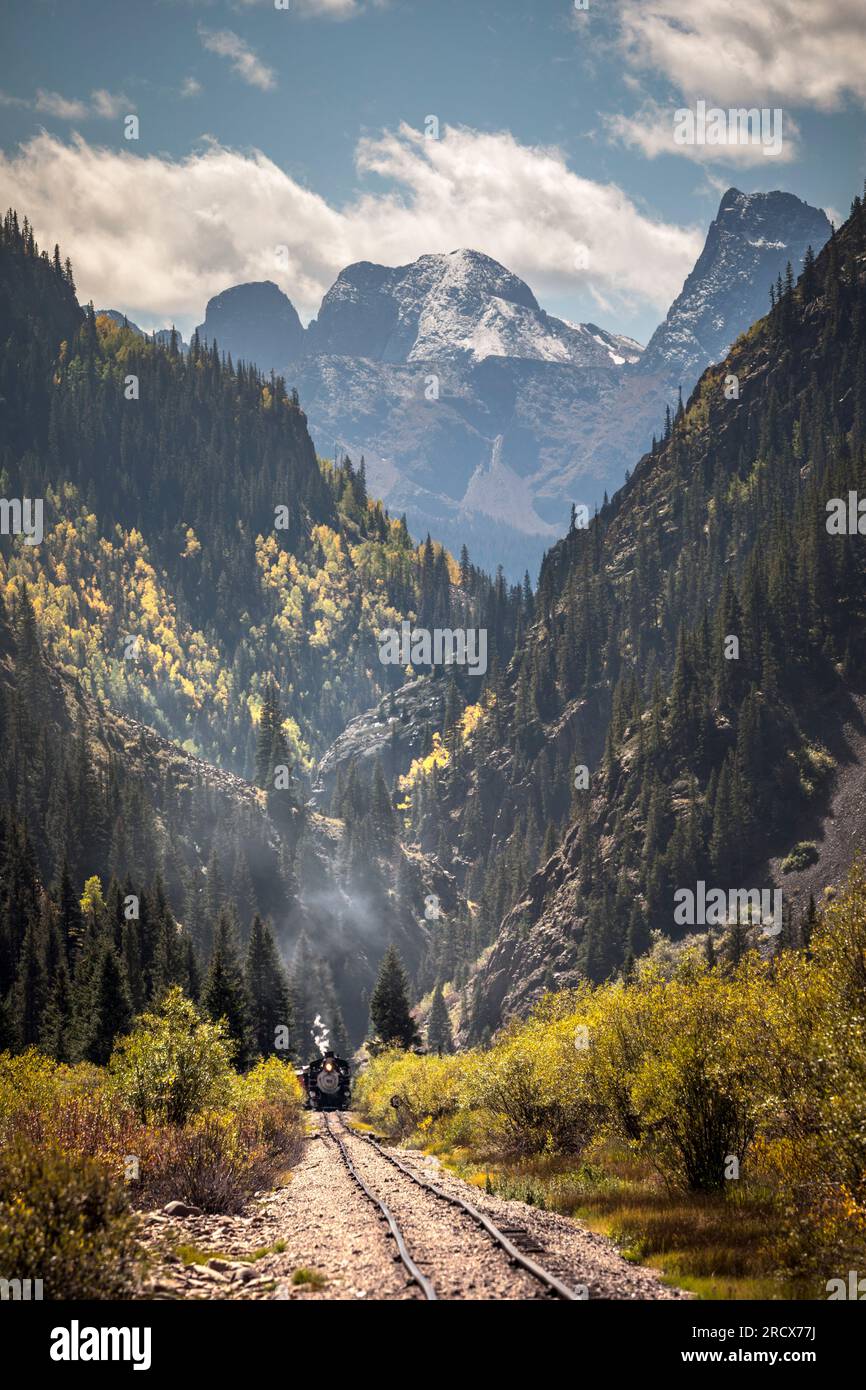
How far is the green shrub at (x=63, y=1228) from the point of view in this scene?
1677 cm

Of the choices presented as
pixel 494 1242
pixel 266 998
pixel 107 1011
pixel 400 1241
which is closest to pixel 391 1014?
pixel 266 998

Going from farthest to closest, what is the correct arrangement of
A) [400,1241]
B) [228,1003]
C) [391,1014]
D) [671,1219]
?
[391,1014] < [228,1003] < [671,1219] < [400,1241]

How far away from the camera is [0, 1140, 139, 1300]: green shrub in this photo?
55.0ft

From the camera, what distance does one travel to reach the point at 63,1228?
57.1 feet

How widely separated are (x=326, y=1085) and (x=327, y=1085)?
0.37ft

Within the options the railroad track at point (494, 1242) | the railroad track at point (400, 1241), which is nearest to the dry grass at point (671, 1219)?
the railroad track at point (494, 1242)

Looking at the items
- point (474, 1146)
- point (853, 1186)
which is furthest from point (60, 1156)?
point (474, 1146)

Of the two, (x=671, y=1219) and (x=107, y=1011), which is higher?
(x=671, y=1219)

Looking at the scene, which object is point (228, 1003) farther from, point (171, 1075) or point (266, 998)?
point (171, 1075)

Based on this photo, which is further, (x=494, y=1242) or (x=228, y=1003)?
Answer: (x=228, y=1003)

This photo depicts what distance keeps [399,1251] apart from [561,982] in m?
169

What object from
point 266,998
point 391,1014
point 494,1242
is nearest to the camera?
point 494,1242

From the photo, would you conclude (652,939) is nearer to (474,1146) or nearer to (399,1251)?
(474,1146)

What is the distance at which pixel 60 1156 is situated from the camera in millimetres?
20047
